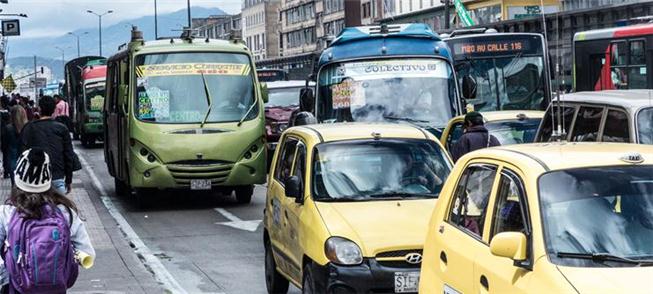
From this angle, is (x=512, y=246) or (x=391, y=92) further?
(x=391, y=92)

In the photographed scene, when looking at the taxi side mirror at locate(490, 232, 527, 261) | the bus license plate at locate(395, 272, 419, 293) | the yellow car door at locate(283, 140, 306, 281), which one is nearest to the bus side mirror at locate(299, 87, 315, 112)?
the yellow car door at locate(283, 140, 306, 281)

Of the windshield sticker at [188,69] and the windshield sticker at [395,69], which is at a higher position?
the windshield sticker at [188,69]

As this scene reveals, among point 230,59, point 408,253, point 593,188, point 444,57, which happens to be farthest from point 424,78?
point 593,188

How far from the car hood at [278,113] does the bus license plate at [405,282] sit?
18.3 metres

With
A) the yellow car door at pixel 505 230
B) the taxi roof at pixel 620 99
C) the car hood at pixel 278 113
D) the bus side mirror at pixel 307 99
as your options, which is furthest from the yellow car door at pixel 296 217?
the car hood at pixel 278 113

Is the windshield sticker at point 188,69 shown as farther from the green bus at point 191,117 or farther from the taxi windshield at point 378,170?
the taxi windshield at point 378,170

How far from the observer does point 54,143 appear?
13.5 m

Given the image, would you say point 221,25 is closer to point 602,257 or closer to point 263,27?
point 263,27

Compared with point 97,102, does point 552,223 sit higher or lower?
lower

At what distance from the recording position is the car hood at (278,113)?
1083 inches

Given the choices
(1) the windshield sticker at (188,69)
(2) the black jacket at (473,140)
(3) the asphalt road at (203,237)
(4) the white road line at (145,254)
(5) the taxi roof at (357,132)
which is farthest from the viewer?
(1) the windshield sticker at (188,69)

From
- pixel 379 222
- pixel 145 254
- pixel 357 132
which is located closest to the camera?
pixel 379 222

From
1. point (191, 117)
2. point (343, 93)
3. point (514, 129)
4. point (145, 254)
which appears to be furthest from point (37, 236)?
point (191, 117)

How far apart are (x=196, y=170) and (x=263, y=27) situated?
13508 cm
